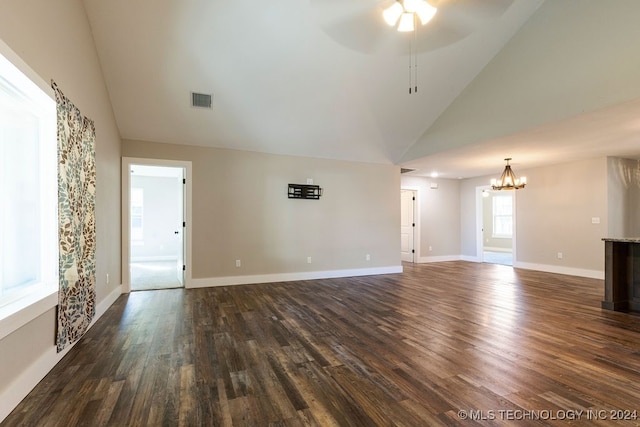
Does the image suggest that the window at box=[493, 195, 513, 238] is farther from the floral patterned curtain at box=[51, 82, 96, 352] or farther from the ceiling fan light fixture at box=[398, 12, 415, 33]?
the floral patterned curtain at box=[51, 82, 96, 352]

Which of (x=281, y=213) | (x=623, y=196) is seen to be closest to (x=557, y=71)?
(x=623, y=196)

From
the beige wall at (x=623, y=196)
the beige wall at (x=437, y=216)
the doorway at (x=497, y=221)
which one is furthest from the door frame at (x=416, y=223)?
the doorway at (x=497, y=221)

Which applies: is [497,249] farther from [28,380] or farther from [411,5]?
[28,380]

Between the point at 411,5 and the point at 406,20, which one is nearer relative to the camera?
the point at 411,5

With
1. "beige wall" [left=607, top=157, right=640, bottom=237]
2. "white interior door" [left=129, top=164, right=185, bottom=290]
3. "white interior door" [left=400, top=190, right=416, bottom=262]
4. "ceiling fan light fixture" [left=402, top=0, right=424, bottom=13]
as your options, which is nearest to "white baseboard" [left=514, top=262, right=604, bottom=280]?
"beige wall" [left=607, top=157, right=640, bottom=237]

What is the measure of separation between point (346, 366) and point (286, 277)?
3525mm

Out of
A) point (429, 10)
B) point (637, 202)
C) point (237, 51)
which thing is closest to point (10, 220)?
point (237, 51)

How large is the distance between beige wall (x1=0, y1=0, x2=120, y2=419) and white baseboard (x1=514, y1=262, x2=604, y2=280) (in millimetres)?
8490

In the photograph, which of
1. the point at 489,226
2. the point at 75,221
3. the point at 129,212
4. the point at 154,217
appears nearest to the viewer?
the point at 75,221

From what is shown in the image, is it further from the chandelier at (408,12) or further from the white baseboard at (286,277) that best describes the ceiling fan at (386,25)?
the white baseboard at (286,277)

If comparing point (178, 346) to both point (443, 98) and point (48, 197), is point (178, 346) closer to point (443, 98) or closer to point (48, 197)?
point (48, 197)

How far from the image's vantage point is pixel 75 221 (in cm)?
269

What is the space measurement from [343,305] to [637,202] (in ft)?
22.0

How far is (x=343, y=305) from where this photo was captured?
4102mm
